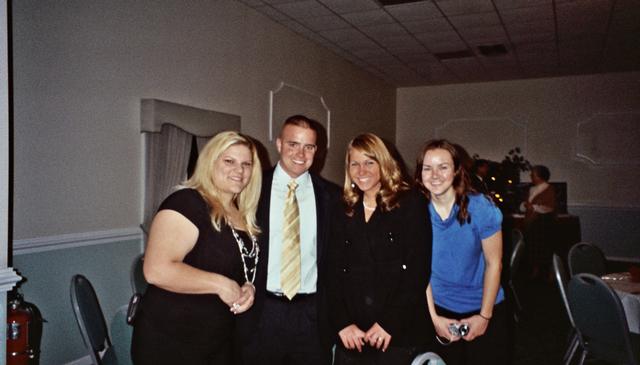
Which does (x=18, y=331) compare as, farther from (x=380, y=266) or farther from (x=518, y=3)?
(x=518, y=3)

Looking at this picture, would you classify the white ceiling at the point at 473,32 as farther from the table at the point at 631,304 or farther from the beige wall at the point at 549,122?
the table at the point at 631,304

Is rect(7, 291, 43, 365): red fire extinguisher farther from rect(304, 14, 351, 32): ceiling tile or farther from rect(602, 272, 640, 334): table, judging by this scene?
rect(304, 14, 351, 32): ceiling tile

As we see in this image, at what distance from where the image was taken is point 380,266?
6.97ft

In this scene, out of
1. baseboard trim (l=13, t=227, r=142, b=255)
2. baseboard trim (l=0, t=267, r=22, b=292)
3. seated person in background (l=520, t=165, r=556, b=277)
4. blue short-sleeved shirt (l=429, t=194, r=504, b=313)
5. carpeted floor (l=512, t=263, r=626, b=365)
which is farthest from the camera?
seated person in background (l=520, t=165, r=556, b=277)

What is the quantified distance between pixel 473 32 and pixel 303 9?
2.30 m

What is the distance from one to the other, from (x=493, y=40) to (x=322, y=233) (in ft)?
17.3

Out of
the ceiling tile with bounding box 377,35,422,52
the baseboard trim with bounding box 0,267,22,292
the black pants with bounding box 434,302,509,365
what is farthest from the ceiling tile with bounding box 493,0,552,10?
the baseboard trim with bounding box 0,267,22,292

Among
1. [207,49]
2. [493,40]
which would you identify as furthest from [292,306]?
[493,40]

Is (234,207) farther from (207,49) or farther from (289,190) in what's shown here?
(207,49)

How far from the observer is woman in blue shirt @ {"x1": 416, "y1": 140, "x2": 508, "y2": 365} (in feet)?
7.26

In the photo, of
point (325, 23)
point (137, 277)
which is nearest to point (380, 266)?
point (137, 277)

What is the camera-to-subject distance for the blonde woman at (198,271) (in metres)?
1.71

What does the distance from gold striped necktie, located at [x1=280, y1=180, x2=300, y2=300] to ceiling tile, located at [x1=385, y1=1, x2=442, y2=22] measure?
354cm

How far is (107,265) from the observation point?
152 inches
